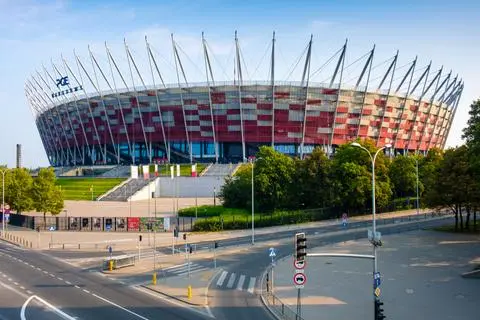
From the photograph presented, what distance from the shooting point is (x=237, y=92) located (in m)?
130

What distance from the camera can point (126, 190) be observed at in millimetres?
111250

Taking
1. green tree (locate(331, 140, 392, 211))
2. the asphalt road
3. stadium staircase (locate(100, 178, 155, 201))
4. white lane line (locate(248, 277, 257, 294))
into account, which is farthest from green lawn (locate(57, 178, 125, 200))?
white lane line (locate(248, 277, 257, 294))

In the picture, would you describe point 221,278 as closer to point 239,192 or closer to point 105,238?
point 105,238

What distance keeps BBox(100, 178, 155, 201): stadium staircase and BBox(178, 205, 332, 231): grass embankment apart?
101 ft

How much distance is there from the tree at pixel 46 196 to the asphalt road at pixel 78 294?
94.2 feet

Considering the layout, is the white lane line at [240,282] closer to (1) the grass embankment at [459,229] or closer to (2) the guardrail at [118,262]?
(2) the guardrail at [118,262]

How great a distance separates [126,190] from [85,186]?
15.5m

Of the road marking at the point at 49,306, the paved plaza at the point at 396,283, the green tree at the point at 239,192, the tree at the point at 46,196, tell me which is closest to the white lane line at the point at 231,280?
the paved plaza at the point at 396,283

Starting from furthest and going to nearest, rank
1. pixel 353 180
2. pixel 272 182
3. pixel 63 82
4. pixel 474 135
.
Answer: pixel 63 82, pixel 272 182, pixel 353 180, pixel 474 135

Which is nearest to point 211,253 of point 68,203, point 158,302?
point 158,302

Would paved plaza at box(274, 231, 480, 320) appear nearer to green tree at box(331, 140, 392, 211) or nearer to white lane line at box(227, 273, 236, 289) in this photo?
white lane line at box(227, 273, 236, 289)

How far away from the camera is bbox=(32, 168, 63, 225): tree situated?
7706 cm

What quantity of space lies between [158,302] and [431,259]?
86.2ft

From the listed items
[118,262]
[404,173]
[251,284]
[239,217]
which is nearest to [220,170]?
[404,173]
